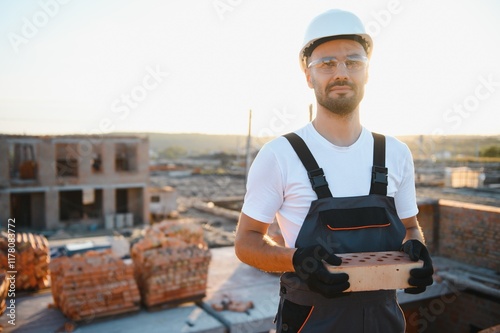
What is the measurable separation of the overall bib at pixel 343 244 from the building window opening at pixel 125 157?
105ft

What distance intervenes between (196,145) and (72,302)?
5259 inches

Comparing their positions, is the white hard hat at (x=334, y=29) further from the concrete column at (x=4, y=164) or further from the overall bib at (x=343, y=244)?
the concrete column at (x=4, y=164)

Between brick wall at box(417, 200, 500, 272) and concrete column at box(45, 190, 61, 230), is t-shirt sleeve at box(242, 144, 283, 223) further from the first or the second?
concrete column at box(45, 190, 61, 230)

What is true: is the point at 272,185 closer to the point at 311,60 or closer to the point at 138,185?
the point at 311,60

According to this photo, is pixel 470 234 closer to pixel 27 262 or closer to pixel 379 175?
pixel 379 175

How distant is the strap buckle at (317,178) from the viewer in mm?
1925

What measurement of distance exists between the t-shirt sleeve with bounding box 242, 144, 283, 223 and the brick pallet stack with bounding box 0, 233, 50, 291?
292 inches

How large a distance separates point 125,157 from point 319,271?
3456 cm

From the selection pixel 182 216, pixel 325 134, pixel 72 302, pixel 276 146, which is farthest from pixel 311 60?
pixel 182 216

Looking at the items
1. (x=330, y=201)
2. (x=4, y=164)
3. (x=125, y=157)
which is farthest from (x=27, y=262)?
(x=125, y=157)

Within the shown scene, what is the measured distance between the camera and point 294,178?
1967mm

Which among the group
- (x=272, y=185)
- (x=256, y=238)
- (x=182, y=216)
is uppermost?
(x=272, y=185)

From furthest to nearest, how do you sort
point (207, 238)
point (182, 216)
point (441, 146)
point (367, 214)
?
point (441, 146), point (182, 216), point (207, 238), point (367, 214)

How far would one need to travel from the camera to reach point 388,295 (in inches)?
79.0
